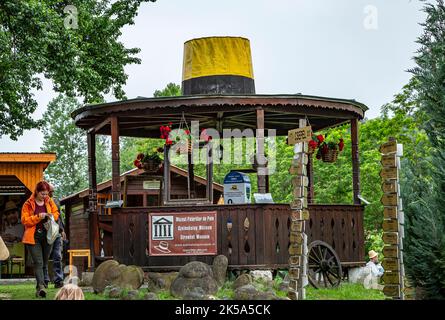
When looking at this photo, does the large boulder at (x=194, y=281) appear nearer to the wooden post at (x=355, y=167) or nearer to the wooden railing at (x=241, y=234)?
the wooden railing at (x=241, y=234)

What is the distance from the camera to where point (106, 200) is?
29.2 metres

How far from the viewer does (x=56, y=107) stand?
6225 cm

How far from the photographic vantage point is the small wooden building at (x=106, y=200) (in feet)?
62.0

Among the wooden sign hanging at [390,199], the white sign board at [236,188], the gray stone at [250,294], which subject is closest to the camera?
the wooden sign hanging at [390,199]

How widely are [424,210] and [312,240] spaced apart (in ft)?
24.8

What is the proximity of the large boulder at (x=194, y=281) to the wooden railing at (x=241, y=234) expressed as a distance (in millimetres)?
1661

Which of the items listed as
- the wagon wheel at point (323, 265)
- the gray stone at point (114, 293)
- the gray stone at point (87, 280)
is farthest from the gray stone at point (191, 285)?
the gray stone at point (87, 280)

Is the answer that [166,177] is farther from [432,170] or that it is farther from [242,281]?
[432,170]

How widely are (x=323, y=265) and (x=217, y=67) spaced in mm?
4715

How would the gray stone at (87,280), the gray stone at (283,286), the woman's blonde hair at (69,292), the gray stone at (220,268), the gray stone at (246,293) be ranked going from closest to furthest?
the woman's blonde hair at (69,292)
the gray stone at (246,293)
the gray stone at (283,286)
the gray stone at (220,268)
the gray stone at (87,280)

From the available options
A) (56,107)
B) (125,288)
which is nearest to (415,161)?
(125,288)

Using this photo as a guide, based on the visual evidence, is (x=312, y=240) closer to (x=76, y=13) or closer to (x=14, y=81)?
(x=14, y=81)

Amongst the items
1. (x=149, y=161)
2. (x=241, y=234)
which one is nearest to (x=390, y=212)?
(x=241, y=234)

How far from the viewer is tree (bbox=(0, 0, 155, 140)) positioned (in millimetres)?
22062
